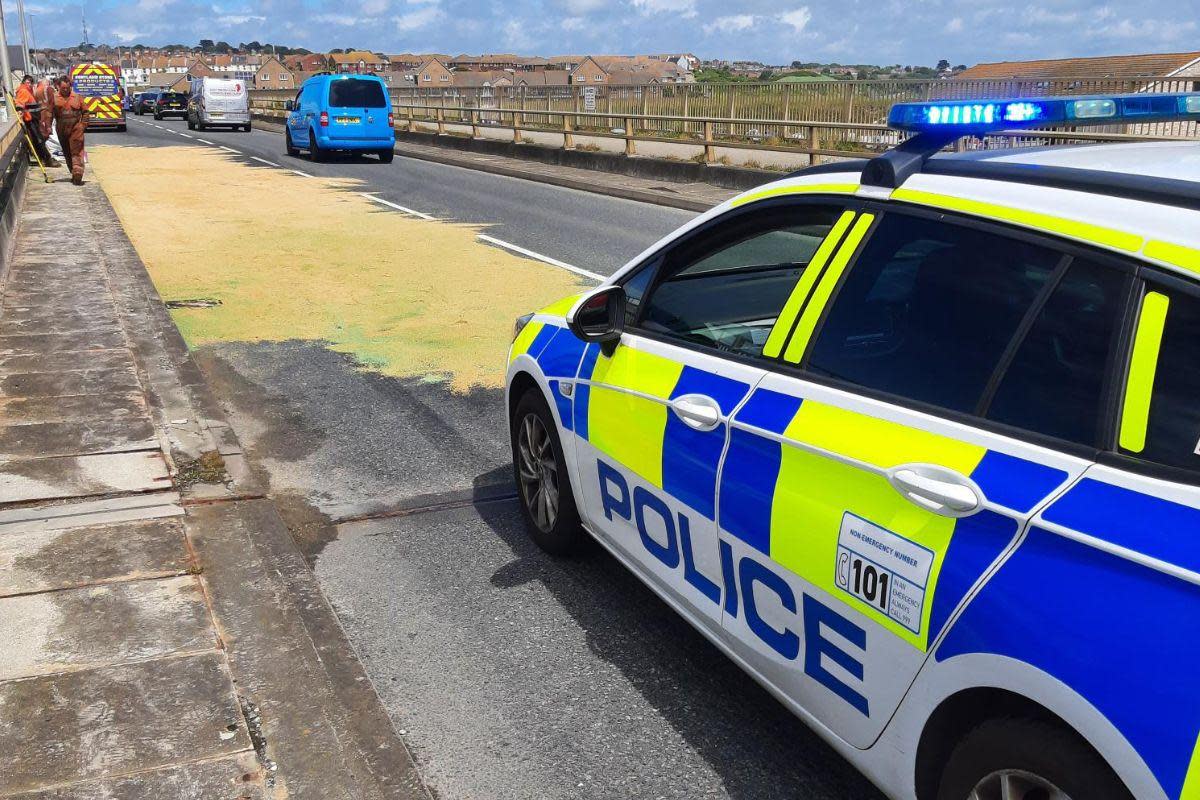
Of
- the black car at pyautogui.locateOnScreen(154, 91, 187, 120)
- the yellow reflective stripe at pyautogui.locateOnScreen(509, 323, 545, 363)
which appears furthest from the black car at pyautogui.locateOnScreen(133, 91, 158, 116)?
the yellow reflective stripe at pyautogui.locateOnScreen(509, 323, 545, 363)

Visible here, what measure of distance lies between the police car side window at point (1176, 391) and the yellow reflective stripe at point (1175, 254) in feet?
0.18

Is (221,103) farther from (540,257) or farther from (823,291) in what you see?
(823,291)

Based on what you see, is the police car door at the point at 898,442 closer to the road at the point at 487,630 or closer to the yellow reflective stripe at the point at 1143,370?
the yellow reflective stripe at the point at 1143,370

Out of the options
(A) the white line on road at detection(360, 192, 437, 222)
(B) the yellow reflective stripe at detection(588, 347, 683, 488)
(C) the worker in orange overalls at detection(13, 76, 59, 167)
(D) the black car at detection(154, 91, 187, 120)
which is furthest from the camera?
(D) the black car at detection(154, 91, 187, 120)

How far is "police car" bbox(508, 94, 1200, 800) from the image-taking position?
200 centimetres

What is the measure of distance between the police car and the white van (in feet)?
151

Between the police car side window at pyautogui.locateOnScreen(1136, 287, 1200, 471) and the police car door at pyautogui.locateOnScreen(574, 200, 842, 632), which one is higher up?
the police car side window at pyautogui.locateOnScreen(1136, 287, 1200, 471)

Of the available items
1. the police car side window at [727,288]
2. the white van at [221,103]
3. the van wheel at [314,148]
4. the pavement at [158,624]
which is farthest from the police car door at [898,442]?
the white van at [221,103]

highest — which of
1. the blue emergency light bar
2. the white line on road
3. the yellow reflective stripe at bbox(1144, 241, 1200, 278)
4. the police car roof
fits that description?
the blue emergency light bar

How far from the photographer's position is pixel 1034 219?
2.44 m

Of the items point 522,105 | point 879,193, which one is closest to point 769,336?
point 879,193

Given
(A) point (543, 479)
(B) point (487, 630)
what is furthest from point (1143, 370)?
(A) point (543, 479)

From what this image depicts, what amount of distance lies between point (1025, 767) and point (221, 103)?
157 feet

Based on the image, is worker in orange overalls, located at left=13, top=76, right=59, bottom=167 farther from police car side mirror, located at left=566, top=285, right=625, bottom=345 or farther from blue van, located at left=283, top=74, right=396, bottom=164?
police car side mirror, located at left=566, top=285, right=625, bottom=345
